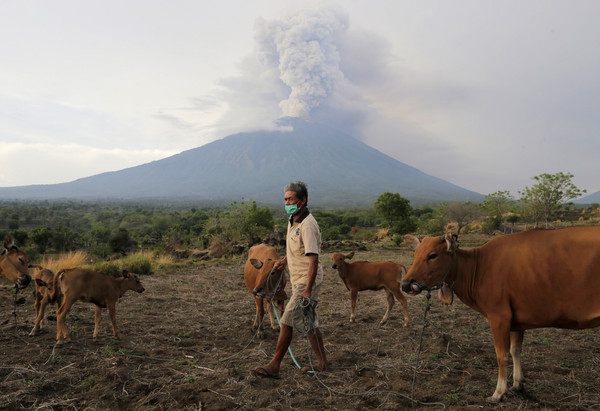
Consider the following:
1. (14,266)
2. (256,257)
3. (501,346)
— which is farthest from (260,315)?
(14,266)

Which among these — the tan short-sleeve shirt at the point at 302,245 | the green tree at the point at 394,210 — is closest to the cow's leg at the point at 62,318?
the tan short-sleeve shirt at the point at 302,245

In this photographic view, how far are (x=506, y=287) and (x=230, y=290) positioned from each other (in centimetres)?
835

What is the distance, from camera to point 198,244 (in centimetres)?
2238

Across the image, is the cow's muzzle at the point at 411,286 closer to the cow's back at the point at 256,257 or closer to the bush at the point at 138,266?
the cow's back at the point at 256,257

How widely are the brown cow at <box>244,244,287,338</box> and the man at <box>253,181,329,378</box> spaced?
2.74 feet

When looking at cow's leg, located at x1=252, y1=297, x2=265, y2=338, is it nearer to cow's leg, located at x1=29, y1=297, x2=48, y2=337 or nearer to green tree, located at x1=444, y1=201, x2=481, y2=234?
cow's leg, located at x1=29, y1=297, x2=48, y2=337

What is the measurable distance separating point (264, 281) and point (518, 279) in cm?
372

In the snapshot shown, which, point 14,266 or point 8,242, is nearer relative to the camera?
point 8,242

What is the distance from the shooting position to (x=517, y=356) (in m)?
4.22

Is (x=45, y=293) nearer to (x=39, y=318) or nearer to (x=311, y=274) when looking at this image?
(x=39, y=318)

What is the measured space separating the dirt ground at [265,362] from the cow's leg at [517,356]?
185mm

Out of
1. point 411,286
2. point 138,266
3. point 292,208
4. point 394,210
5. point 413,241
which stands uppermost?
point 292,208

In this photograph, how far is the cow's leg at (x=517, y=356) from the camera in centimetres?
410

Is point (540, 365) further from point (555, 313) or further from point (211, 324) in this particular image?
point (211, 324)
